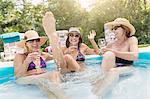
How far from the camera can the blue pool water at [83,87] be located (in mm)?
3303

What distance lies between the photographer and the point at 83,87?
3688 mm

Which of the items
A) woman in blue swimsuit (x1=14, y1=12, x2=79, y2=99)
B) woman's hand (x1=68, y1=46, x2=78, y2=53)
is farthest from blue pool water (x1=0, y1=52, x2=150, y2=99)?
woman's hand (x1=68, y1=46, x2=78, y2=53)

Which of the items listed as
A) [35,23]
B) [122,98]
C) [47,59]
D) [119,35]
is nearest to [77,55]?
[47,59]

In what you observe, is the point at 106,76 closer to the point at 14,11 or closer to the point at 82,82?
the point at 82,82

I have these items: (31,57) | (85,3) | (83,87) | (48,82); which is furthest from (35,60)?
(85,3)

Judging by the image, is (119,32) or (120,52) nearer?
(120,52)

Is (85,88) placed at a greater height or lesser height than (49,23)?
lesser

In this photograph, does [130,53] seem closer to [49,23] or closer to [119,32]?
[119,32]

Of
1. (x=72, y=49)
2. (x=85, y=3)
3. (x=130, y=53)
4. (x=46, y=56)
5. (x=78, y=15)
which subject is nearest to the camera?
(x=130, y=53)

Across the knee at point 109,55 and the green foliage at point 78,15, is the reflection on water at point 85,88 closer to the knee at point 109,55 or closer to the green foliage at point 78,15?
the knee at point 109,55

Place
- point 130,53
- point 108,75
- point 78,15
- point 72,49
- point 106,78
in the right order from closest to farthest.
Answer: point 106,78 → point 108,75 → point 130,53 → point 72,49 → point 78,15

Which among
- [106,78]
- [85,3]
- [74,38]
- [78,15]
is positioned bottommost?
[106,78]

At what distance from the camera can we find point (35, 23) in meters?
13.4

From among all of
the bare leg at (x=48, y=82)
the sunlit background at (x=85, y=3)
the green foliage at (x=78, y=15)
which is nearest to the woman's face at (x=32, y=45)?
the bare leg at (x=48, y=82)
